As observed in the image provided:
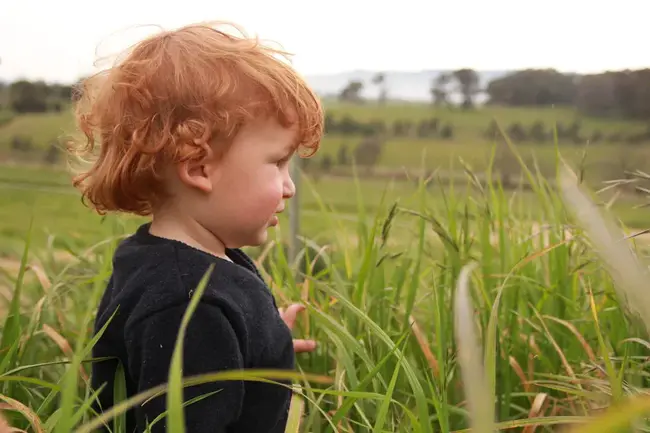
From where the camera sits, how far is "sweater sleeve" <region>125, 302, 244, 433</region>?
68 cm

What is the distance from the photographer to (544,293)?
3.53 feet

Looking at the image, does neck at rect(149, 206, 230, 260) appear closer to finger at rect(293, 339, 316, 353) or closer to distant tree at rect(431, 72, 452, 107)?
finger at rect(293, 339, 316, 353)

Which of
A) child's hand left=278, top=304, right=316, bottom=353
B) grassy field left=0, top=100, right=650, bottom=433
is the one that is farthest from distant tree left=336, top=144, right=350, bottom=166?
child's hand left=278, top=304, right=316, bottom=353

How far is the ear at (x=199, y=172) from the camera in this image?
0.77m

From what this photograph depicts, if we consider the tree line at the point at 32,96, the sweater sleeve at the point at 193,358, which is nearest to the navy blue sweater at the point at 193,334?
the sweater sleeve at the point at 193,358

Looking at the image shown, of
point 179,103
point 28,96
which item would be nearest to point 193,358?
point 179,103

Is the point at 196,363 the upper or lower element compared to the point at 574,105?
lower

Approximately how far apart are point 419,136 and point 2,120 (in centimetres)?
126

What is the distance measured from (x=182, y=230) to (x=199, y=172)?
7 cm

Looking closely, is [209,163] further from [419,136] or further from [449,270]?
[419,136]

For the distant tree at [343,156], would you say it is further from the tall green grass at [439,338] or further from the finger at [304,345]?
the finger at [304,345]

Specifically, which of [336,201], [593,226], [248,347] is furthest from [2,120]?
[593,226]

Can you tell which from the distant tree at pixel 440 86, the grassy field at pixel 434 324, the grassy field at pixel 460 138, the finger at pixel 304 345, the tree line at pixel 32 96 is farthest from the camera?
the tree line at pixel 32 96

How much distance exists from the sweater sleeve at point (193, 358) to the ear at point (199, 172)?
14 cm
